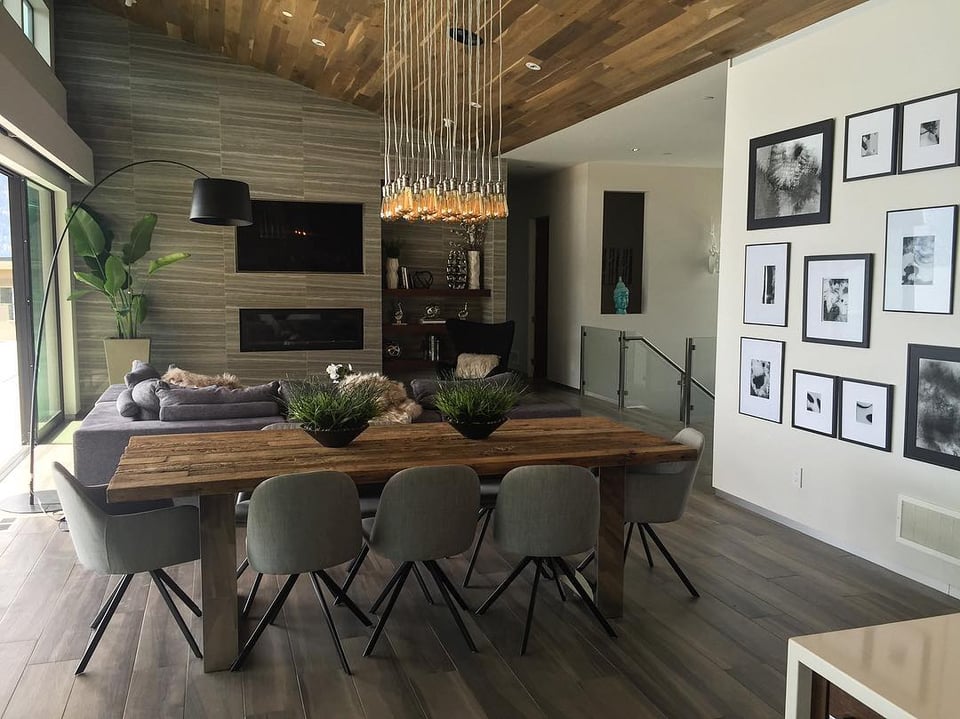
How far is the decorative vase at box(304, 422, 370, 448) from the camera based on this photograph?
345cm

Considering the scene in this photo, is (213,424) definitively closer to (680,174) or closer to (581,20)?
(581,20)

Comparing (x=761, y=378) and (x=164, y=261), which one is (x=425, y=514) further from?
(x=164, y=261)

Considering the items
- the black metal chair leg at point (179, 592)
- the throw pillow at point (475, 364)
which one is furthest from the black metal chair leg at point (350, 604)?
the throw pillow at point (475, 364)

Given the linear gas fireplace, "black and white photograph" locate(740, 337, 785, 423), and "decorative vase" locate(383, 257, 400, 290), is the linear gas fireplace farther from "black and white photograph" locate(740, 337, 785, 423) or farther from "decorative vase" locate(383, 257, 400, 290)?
"black and white photograph" locate(740, 337, 785, 423)

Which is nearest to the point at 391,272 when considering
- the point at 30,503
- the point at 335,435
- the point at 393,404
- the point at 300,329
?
the point at 300,329

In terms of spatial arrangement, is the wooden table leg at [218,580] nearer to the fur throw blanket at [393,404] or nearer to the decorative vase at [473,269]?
the fur throw blanket at [393,404]

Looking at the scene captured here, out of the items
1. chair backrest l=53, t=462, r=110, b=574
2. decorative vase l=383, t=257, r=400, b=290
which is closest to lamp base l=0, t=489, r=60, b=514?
chair backrest l=53, t=462, r=110, b=574

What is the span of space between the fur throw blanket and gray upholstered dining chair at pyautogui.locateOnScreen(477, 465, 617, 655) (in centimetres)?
183

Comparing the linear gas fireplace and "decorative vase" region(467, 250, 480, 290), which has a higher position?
"decorative vase" region(467, 250, 480, 290)

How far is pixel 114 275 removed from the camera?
316 inches

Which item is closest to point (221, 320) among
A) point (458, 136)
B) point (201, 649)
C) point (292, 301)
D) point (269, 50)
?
point (292, 301)

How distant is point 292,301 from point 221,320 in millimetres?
844

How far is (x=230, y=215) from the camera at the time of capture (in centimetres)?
490

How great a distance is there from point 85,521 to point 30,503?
270 cm
